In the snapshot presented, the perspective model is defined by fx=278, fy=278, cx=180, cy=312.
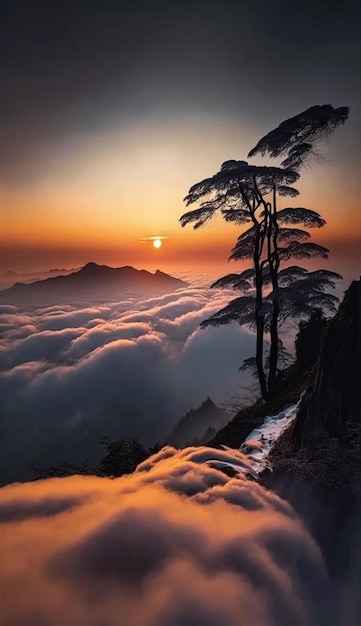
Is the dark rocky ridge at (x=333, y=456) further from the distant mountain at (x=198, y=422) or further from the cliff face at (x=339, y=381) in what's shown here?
the distant mountain at (x=198, y=422)

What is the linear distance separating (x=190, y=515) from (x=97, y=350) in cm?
8756

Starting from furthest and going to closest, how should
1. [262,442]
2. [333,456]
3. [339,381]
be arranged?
[262,442], [339,381], [333,456]

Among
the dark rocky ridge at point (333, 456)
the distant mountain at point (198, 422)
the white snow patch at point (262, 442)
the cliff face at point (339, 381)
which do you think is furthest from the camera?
the distant mountain at point (198, 422)

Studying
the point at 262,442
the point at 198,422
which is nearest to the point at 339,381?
the point at 262,442

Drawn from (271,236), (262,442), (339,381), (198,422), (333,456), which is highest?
(271,236)

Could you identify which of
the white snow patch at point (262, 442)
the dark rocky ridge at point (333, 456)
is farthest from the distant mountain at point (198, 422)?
the dark rocky ridge at point (333, 456)

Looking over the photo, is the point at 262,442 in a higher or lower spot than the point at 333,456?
lower

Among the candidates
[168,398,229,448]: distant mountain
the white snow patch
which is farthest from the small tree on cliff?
[168,398,229,448]: distant mountain

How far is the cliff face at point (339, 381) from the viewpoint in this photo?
5.72 m

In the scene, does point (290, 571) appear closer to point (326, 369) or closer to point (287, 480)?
point (287, 480)

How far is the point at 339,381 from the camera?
19.6 ft

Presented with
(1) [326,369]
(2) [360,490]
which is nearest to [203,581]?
(2) [360,490]

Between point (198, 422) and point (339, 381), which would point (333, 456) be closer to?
point (339, 381)

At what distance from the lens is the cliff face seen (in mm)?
5723
